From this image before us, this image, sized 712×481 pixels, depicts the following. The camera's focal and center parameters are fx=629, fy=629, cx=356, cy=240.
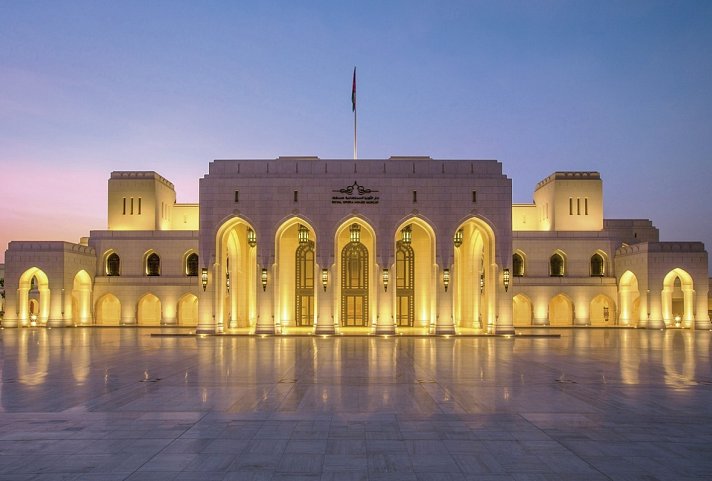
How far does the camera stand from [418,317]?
1697 inches

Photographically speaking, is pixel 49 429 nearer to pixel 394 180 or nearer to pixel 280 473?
pixel 280 473

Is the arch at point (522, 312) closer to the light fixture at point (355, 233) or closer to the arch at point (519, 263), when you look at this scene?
the arch at point (519, 263)

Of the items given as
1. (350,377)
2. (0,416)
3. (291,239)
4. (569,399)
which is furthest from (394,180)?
(0,416)

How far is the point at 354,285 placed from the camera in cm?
4353

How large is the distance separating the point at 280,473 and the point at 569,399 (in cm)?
791

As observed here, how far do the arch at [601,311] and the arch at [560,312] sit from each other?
175 centimetres

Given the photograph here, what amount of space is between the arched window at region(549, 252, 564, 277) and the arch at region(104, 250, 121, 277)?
3470cm

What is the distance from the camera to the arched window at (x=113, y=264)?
4994 centimetres

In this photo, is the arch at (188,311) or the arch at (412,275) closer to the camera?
the arch at (412,275)

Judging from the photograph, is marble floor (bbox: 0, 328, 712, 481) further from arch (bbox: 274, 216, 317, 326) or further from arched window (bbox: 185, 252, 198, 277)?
arched window (bbox: 185, 252, 198, 277)

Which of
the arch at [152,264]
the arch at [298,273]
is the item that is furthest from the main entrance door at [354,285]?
the arch at [152,264]

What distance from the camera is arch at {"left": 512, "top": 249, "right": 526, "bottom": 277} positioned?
5034cm

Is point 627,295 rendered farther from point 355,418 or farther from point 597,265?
point 355,418

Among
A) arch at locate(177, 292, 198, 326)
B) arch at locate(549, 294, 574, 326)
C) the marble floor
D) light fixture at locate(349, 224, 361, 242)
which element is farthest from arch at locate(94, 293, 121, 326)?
arch at locate(549, 294, 574, 326)
